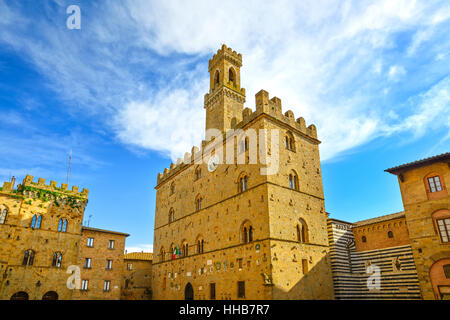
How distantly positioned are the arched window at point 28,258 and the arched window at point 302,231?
22.6 m

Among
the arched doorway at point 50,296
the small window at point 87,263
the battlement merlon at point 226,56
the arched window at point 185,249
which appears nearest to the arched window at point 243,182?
the arched window at point 185,249

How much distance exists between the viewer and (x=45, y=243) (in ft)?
91.4

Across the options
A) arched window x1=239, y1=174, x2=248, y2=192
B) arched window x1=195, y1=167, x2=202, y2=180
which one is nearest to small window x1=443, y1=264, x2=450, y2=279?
arched window x1=239, y1=174, x2=248, y2=192

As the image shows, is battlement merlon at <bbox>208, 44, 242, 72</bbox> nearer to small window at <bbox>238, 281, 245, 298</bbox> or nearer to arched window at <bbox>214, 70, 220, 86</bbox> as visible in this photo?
arched window at <bbox>214, 70, 220, 86</bbox>

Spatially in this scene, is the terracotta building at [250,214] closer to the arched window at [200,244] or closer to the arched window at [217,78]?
the arched window at [200,244]

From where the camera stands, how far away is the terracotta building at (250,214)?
1934 centimetres

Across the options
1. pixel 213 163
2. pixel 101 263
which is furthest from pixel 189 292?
pixel 213 163

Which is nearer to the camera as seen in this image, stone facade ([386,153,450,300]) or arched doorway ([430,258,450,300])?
arched doorway ([430,258,450,300])

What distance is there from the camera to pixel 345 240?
79.0 ft

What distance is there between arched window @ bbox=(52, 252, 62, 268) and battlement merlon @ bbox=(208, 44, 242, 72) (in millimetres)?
23272

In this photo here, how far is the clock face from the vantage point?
84.5 feet

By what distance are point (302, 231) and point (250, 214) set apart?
12.9 ft
